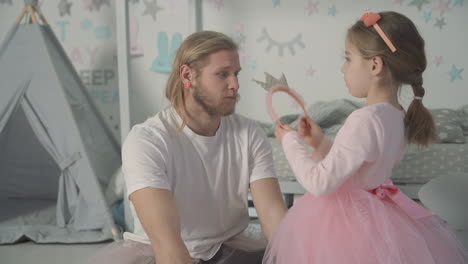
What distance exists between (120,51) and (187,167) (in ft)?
4.39

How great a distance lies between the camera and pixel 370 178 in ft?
4.73

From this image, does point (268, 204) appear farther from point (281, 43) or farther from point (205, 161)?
point (281, 43)

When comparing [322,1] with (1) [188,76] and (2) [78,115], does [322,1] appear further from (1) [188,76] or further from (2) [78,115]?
(1) [188,76]

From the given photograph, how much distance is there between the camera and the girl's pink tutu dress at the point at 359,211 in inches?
53.6

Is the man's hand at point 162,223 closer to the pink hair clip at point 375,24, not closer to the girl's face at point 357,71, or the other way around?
the girl's face at point 357,71

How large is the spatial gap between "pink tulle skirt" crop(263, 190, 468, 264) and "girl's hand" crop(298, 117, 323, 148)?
0.55 feet

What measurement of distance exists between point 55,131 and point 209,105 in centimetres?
138

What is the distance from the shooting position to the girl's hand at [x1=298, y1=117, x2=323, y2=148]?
1604mm

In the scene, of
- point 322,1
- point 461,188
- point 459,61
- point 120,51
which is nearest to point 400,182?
point 461,188

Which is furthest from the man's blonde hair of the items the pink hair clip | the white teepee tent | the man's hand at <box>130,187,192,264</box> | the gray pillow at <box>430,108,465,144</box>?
the gray pillow at <box>430,108,465,144</box>

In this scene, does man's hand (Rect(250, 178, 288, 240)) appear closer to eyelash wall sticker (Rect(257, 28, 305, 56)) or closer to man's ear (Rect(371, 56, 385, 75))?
man's ear (Rect(371, 56, 385, 75))

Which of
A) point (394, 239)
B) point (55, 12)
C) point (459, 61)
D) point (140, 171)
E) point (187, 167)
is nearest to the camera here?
point (394, 239)

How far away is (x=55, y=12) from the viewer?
150 inches

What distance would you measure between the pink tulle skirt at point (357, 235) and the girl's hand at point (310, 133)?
0.55 feet
